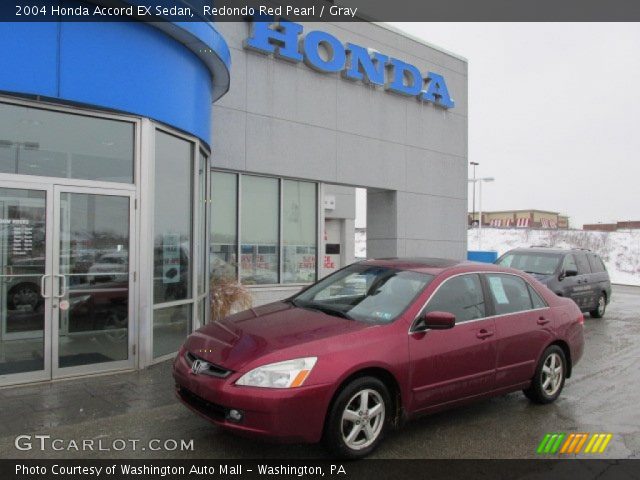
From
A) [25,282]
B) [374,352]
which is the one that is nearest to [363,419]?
[374,352]

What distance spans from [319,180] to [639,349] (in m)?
6.85

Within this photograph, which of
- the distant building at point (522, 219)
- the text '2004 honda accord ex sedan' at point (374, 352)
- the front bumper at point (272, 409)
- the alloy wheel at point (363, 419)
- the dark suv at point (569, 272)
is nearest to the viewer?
the front bumper at point (272, 409)

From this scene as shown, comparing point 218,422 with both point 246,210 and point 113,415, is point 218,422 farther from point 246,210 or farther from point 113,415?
point 246,210

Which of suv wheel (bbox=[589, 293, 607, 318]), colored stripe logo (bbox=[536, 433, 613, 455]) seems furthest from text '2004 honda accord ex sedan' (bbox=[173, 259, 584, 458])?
suv wheel (bbox=[589, 293, 607, 318])

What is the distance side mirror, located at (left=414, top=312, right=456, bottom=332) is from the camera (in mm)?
4727

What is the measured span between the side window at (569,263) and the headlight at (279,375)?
10307 mm

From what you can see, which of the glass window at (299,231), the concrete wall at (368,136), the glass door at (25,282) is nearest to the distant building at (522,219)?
the concrete wall at (368,136)

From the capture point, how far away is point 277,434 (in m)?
3.95

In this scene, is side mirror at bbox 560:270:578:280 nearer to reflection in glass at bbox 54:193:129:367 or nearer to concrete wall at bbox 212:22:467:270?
concrete wall at bbox 212:22:467:270

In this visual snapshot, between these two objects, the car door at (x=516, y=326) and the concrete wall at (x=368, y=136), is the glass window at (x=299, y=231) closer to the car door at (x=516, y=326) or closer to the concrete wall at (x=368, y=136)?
the concrete wall at (x=368, y=136)

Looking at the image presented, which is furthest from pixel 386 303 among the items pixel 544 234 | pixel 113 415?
pixel 544 234

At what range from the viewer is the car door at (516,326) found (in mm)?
5457

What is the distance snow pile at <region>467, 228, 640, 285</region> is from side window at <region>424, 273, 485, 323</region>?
1474 inches

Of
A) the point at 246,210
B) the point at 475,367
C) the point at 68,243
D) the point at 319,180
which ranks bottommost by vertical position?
the point at 475,367
